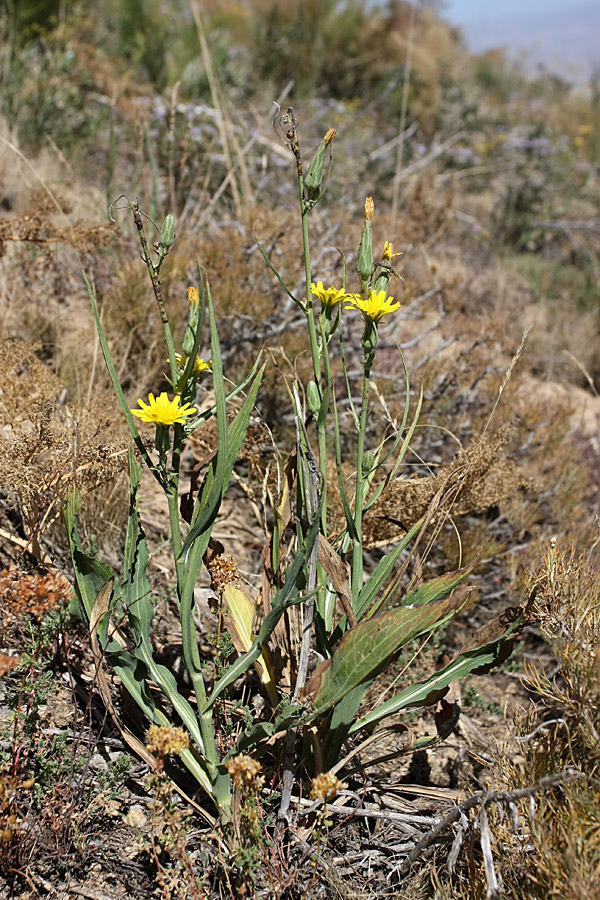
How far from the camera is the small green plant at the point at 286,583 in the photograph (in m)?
1.18

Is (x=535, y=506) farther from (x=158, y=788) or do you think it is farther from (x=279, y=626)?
(x=158, y=788)

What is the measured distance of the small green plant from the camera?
3.86 ft

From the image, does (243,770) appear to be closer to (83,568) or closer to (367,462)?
(83,568)

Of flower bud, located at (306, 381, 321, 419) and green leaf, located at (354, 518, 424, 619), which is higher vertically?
flower bud, located at (306, 381, 321, 419)

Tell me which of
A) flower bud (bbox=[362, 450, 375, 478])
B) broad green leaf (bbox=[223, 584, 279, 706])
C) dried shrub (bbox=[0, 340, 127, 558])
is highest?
flower bud (bbox=[362, 450, 375, 478])

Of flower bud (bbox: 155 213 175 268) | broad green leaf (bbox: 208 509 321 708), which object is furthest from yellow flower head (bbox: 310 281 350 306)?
broad green leaf (bbox: 208 509 321 708)

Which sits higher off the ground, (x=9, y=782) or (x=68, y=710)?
(x=9, y=782)

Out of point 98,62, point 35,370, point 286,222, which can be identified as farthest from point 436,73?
point 35,370

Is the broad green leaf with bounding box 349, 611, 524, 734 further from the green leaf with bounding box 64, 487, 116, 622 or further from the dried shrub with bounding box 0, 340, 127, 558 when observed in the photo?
the dried shrub with bounding box 0, 340, 127, 558

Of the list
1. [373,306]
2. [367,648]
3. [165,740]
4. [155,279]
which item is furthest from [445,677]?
[155,279]

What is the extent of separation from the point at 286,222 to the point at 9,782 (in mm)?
2536

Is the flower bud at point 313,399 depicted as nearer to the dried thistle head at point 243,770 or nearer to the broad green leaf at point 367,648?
the broad green leaf at point 367,648

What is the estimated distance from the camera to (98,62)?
19.2 feet

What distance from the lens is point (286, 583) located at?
1202mm
